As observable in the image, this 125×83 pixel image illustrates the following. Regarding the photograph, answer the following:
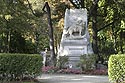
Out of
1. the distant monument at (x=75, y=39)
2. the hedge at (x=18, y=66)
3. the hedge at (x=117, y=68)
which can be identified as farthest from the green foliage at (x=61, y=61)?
the hedge at (x=117, y=68)

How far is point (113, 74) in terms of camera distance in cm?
1273

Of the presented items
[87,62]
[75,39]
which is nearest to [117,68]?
[87,62]

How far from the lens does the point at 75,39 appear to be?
951 inches

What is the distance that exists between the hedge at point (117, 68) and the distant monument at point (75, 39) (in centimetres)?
1033

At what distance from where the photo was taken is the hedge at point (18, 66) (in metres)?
12.9

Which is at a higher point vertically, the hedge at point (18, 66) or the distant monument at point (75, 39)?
the distant monument at point (75, 39)

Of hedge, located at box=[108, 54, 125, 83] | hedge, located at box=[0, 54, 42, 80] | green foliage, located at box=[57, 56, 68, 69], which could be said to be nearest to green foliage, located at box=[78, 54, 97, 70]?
green foliage, located at box=[57, 56, 68, 69]

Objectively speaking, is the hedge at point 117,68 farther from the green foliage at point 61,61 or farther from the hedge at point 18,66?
the green foliage at point 61,61

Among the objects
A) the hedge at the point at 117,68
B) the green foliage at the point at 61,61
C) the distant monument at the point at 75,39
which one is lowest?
the hedge at the point at 117,68

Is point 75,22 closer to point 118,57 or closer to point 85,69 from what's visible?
point 85,69

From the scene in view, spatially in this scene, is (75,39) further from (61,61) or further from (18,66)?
(18,66)

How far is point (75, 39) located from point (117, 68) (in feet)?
38.1

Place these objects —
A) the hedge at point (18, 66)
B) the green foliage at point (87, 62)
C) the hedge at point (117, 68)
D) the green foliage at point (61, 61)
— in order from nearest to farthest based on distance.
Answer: the hedge at point (117, 68)
the hedge at point (18, 66)
the green foliage at point (87, 62)
the green foliage at point (61, 61)

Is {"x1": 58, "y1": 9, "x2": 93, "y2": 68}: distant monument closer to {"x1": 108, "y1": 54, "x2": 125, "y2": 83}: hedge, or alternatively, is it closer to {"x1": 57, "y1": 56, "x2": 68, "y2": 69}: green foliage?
{"x1": 57, "y1": 56, "x2": 68, "y2": 69}: green foliage
